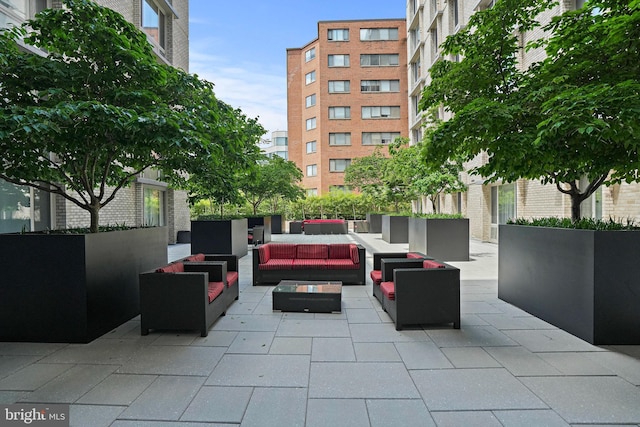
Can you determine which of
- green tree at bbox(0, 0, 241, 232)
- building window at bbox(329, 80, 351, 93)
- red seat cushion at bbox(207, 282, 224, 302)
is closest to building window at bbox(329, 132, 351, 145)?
building window at bbox(329, 80, 351, 93)

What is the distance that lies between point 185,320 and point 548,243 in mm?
5349

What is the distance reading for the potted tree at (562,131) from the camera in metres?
4.36

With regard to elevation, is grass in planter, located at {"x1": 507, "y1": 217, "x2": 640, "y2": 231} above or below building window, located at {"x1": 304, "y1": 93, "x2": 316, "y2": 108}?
below

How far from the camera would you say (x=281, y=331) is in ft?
17.7

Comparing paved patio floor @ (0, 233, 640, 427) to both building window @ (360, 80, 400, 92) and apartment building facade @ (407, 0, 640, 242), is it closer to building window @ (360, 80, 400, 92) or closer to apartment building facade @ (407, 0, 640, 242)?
apartment building facade @ (407, 0, 640, 242)

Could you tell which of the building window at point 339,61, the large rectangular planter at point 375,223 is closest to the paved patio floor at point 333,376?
the large rectangular planter at point 375,223

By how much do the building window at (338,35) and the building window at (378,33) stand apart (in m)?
1.61

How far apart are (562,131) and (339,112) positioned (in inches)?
1413

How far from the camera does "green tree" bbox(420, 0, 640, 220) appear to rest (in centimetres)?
422

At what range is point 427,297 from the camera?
5.48 meters

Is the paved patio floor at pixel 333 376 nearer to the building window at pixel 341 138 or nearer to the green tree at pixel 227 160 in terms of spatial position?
the green tree at pixel 227 160

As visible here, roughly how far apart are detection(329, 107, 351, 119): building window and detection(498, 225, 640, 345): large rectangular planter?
3436cm

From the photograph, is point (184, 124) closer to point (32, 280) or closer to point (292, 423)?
point (32, 280)

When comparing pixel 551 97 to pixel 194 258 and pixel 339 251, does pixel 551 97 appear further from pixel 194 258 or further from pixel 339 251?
pixel 194 258
